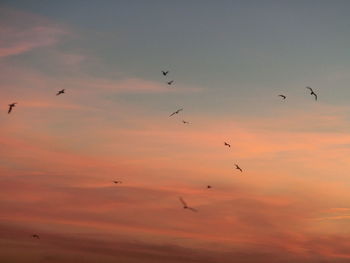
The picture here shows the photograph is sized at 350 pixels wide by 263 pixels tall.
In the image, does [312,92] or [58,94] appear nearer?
[58,94]

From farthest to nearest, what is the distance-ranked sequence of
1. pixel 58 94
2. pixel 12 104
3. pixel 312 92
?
pixel 312 92, pixel 58 94, pixel 12 104

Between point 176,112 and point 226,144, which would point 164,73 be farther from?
point 226,144

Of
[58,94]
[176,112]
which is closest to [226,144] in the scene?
[176,112]

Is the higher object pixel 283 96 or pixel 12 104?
pixel 283 96

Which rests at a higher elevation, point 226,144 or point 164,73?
point 164,73

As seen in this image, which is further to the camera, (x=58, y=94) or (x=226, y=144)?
(x=226, y=144)

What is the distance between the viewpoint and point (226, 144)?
162 meters

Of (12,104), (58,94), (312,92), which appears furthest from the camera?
(312,92)

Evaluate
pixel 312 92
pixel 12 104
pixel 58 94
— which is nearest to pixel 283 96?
pixel 312 92

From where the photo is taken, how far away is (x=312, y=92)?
514 feet

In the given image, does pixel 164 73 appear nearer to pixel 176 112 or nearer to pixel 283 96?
pixel 176 112

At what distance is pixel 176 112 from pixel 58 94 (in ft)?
95.2

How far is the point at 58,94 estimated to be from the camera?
14388 centimetres

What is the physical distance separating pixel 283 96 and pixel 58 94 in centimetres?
5614
